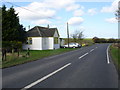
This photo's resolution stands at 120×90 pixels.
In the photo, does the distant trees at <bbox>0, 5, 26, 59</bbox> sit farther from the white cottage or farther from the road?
the road

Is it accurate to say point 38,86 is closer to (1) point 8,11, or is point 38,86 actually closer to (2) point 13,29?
(2) point 13,29

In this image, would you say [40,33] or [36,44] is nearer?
[36,44]

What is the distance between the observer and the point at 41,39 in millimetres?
41469

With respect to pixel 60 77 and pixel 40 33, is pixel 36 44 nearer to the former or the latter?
pixel 40 33

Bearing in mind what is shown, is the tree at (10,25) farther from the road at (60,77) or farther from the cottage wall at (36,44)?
the road at (60,77)

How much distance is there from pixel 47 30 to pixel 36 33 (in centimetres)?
469

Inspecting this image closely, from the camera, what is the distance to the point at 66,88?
6.63 metres

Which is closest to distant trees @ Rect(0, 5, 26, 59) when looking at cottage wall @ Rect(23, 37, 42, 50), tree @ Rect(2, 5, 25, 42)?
tree @ Rect(2, 5, 25, 42)

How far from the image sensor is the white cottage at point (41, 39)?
136ft

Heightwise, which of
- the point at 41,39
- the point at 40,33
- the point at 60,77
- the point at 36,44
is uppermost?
the point at 40,33

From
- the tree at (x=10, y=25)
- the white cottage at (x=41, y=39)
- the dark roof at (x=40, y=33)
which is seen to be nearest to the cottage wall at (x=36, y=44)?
the white cottage at (x=41, y=39)

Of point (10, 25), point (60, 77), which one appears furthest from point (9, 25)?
point (60, 77)

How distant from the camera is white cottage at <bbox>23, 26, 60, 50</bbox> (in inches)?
1635

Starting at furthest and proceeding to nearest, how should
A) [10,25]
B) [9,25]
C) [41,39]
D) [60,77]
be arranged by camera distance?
[41,39], [10,25], [9,25], [60,77]
